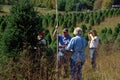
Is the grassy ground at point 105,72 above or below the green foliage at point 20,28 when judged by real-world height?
below

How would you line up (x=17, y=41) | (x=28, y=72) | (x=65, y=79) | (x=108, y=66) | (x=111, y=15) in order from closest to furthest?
(x=28, y=72) → (x=65, y=79) → (x=108, y=66) → (x=17, y=41) → (x=111, y=15)

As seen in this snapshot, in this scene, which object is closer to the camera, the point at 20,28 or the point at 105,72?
the point at 105,72

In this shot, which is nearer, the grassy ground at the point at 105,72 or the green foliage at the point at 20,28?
the grassy ground at the point at 105,72

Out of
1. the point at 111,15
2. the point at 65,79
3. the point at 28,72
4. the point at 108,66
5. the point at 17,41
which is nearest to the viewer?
the point at 28,72

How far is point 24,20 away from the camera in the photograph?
9.53 meters

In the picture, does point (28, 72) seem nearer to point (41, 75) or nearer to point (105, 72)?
point (41, 75)

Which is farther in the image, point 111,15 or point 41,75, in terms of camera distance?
point 111,15

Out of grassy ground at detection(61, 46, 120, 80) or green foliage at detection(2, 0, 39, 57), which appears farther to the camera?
green foliage at detection(2, 0, 39, 57)

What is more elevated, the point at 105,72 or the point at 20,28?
the point at 20,28

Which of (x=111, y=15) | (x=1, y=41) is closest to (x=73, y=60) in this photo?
(x=1, y=41)

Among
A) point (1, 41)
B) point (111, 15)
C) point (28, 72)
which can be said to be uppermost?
point (28, 72)

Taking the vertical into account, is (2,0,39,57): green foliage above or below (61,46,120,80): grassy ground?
above

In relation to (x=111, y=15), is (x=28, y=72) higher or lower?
higher

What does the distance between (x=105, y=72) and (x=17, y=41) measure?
2.59m
